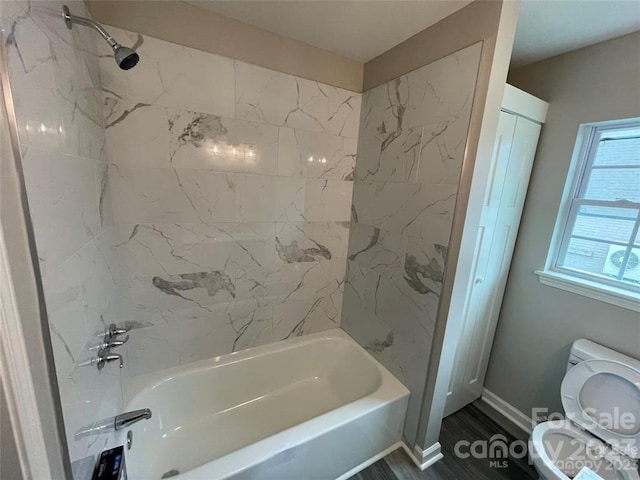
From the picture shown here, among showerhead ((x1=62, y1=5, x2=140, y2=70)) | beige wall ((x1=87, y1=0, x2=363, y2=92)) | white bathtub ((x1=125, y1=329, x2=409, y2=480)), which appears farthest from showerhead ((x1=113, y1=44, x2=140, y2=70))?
white bathtub ((x1=125, y1=329, x2=409, y2=480))

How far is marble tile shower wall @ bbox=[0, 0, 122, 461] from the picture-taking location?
0.57 meters

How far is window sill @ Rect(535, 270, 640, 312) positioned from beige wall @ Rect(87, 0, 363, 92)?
179 centimetres

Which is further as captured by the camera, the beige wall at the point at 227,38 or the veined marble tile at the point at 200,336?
the veined marble tile at the point at 200,336

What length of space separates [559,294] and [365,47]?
1.96 metres

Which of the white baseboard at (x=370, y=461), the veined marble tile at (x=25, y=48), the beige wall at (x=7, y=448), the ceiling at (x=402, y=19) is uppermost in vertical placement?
A: the ceiling at (x=402, y=19)

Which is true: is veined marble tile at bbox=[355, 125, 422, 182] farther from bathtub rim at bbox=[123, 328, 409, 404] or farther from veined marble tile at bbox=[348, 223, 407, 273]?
bathtub rim at bbox=[123, 328, 409, 404]

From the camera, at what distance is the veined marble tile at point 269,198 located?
5.29ft

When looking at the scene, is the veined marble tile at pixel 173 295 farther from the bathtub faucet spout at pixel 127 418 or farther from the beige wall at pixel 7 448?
the beige wall at pixel 7 448

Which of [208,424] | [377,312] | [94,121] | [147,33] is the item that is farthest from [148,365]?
[147,33]

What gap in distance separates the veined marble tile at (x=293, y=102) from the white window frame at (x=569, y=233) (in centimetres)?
139

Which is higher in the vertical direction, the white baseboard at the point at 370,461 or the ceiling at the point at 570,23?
the ceiling at the point at 570,23

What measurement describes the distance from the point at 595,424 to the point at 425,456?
0.87m

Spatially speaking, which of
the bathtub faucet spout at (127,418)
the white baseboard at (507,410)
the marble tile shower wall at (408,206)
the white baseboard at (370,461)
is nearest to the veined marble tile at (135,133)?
the bathtub faucet spout at (127,418)

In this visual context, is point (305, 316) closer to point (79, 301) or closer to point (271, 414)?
point (271, 414)
